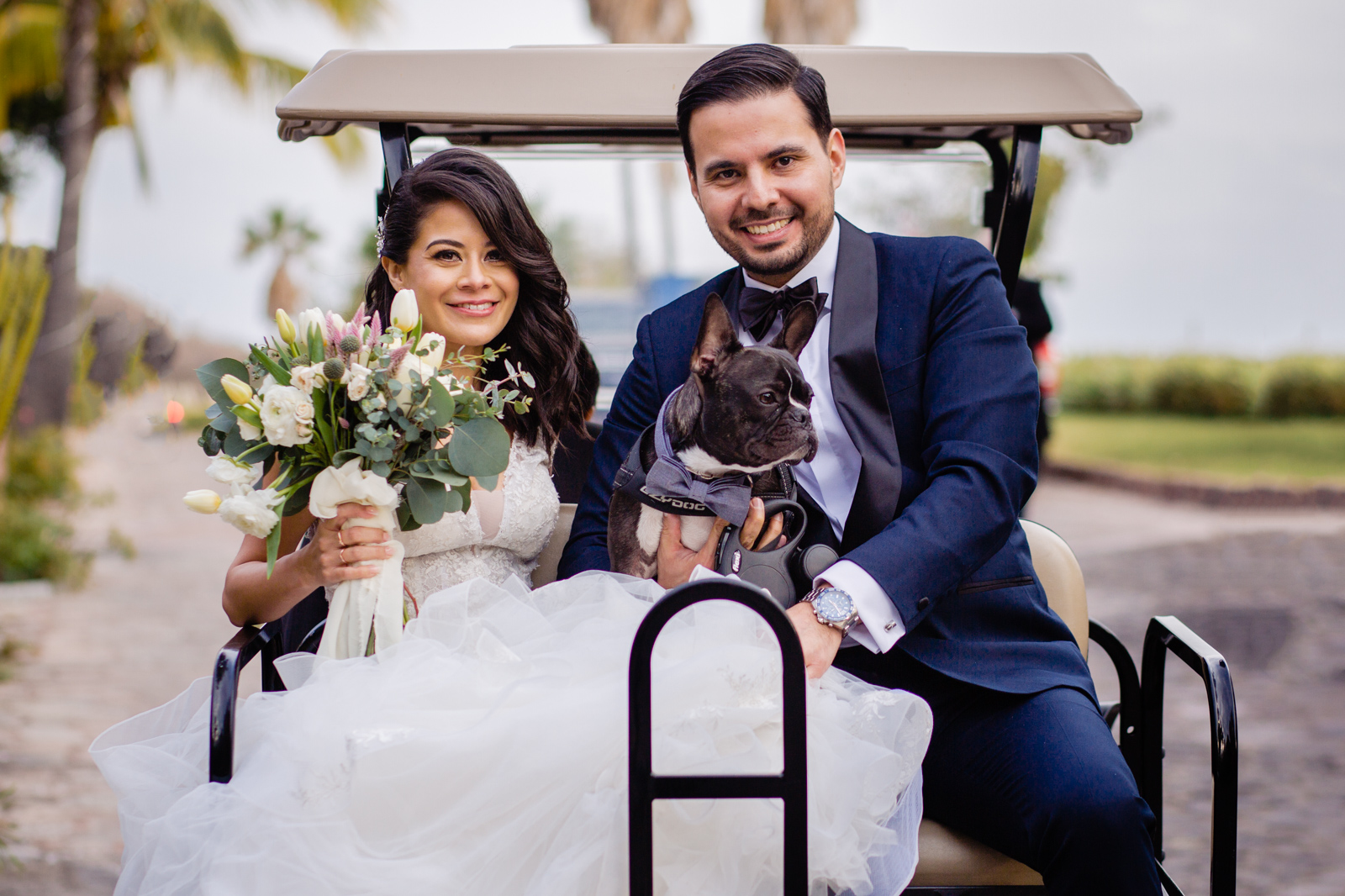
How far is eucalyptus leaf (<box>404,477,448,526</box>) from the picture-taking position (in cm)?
215

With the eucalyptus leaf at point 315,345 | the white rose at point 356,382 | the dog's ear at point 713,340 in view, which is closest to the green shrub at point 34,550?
the eucalyptus leaf at point 315,345

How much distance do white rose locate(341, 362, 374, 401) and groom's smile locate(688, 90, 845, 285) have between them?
874mm

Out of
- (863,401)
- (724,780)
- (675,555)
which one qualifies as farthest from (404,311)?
(724,780)

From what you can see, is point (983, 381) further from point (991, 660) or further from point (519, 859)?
point (519, 859)

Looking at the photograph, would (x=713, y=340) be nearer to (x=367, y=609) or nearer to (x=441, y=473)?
(x=441, y=473)

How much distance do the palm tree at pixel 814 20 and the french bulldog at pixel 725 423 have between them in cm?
1030

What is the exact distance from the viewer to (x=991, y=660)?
225 cm

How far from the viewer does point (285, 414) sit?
6.61 ft

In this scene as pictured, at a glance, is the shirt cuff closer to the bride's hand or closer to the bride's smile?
the bride's hand

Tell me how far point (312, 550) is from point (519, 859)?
2.72ft

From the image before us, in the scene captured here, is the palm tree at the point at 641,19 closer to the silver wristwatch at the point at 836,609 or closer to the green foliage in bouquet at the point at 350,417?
the green foliage in bouquet at the point at 350,417

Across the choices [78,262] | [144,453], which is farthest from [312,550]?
[144,453]

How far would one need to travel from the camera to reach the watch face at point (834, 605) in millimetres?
2051

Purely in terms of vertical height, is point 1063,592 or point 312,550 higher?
point 312,550
